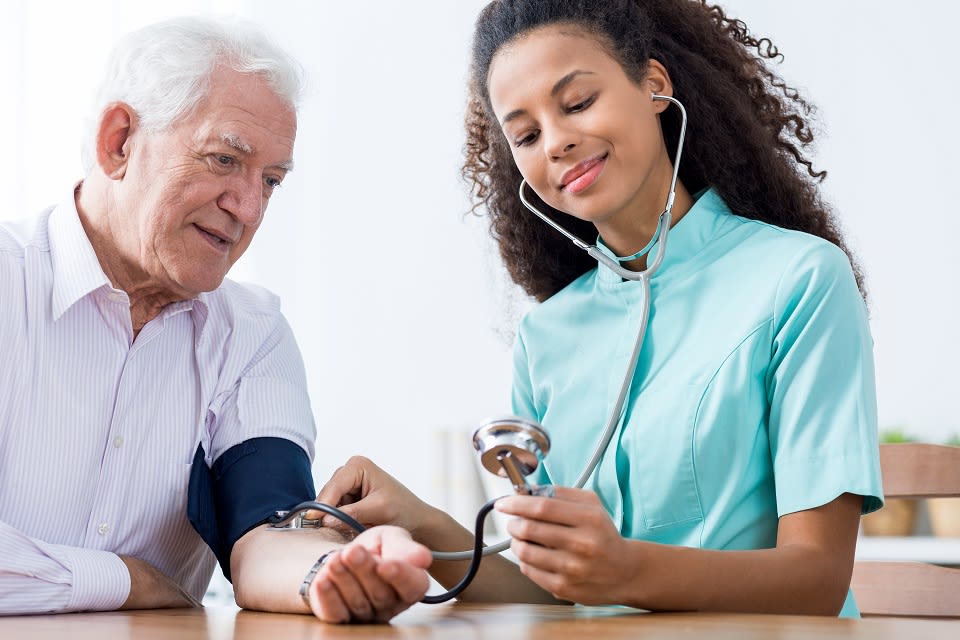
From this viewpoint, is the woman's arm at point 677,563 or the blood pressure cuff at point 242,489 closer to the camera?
the woman's arm at point 677,563

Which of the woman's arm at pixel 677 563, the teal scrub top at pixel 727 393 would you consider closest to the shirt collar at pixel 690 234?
the teal scrub top at pixel 727 393

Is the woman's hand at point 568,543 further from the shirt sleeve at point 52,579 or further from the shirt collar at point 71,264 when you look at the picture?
the shirt collar at point 71,264

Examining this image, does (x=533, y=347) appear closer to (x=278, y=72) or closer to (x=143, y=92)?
(x=278, y=72)

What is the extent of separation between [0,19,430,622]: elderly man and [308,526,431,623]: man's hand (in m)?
0.25

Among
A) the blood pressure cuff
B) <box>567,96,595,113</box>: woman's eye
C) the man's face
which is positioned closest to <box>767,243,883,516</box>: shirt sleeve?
<box>567,96,595,113</box>: woman's eye

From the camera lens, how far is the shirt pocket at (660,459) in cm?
127

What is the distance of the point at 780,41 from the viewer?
2.95 meters

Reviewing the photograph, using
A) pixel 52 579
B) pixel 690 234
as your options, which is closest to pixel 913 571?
pixel 690 234

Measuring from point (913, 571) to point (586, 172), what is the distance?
752 mm

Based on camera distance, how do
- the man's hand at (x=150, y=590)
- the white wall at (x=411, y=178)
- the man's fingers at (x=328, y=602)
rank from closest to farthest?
the man's fingers at (x=328, y=602) → the man's hand at (x=150, y=590) → the white wall at (x=411, y=178)

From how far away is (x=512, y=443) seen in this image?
88 centimetres

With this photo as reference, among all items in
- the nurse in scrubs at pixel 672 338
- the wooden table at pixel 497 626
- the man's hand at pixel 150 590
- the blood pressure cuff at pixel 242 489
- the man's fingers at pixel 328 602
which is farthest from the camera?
the blood pressure cuff at pixel 242 489

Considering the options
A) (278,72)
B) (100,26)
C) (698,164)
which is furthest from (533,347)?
(100,26)

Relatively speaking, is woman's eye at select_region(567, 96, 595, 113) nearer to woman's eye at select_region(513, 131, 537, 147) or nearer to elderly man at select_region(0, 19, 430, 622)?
woman's eye at select_region(513, 131, 537, 147)
